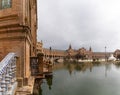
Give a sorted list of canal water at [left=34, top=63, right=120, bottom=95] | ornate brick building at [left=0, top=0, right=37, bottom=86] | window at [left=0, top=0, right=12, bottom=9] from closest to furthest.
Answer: ornate brick building at [left=0, top=0, right=37, bottom=86] < window at [left=0, top=0, right=12, bottom=9] < canal water at [left=34, top=63, right=120, bottom=95]

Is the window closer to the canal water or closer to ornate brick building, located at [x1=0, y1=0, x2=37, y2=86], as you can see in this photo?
ornate brick building, located at [x1=0, y1=0, x2=37, y2=86]

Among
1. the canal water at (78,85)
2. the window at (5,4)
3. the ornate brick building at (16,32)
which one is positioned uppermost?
the window at (5,4)

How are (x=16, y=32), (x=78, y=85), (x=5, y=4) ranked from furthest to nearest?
1. (x=78, y=85)
2. (x=5, y=4)
3. (x=16, y=32)

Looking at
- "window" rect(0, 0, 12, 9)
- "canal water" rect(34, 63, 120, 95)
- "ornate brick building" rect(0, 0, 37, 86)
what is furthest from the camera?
"canal water" rect(34, 63, 120, 95)

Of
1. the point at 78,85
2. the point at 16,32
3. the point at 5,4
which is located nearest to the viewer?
the point at 16,32

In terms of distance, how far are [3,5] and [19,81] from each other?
3399 millimetres

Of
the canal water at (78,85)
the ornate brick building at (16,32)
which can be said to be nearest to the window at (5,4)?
the ornate brick building at (16,32)

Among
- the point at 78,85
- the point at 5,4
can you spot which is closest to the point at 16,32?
the point at 5,4

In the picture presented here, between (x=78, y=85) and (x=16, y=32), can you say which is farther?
(x=78, y=85)

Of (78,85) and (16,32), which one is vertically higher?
(16,32)

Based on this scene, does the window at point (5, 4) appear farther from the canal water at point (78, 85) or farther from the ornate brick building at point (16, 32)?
the canal water at point (78, 85)

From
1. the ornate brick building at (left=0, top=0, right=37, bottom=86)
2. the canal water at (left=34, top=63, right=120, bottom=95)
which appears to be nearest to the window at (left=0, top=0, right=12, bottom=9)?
the ornate brick building at (left=0, top=0, right=37, bottom=86)

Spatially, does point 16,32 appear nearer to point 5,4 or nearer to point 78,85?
point 5,4

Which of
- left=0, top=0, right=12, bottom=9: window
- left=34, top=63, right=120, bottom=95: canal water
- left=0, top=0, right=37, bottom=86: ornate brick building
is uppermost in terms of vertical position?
left=0, top=0, right=12, bottom=9: window
